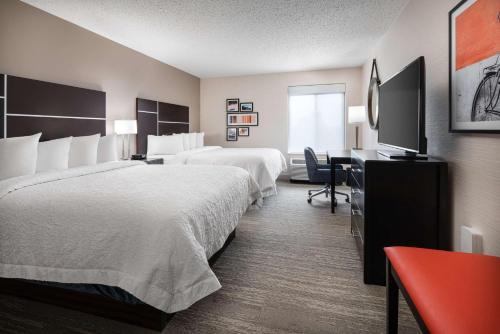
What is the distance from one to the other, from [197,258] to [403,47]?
10.8 feet

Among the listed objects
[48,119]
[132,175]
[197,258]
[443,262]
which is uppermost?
[48,119]

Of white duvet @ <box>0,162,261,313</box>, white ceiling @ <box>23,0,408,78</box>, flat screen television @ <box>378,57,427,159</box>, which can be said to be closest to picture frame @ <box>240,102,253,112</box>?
white ceiling @ <box>23,0,408,78</box>

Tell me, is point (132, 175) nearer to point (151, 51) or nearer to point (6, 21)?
point (6, 21)

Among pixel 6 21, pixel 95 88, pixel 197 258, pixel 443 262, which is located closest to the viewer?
pixel 443 262

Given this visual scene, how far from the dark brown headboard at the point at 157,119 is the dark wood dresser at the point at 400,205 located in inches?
161

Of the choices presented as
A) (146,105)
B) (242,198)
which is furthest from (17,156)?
(146,105)

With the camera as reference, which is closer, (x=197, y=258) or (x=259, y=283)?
(x=197, y=258)

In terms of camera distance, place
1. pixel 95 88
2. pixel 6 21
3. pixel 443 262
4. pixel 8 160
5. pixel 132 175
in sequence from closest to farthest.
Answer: pixel 443 262 → pixel 8 160 → pixel 132 175 → pixel 6 21 → pixel 95 88

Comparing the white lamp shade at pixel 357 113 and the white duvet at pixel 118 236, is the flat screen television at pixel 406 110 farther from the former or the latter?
the white lamp shade at pixel 357 113

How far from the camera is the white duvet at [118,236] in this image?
4.70 ft

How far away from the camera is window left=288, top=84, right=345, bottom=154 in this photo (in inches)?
255

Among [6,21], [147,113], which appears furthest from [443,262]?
[147,113]

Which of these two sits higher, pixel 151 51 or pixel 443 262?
pixel 151 51

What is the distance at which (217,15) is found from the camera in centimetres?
342
